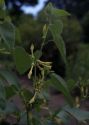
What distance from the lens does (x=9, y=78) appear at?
1.35 metres

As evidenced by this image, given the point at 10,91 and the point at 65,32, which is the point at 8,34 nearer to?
the point at 10,91

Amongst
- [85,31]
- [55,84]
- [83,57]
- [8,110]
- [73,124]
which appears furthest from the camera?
[85,31]

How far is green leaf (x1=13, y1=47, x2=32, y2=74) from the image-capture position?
122cm

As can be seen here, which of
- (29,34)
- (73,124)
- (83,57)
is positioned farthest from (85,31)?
(73,124)

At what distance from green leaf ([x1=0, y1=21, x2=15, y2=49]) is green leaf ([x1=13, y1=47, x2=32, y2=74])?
4 cm

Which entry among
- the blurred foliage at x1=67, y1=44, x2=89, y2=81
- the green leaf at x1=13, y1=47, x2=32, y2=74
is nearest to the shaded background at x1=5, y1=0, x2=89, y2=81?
the blurred foliage at x1=67, y1=44, x2=89, y2=81

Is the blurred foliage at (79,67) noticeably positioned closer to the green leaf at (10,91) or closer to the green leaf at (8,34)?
the green leaf at (10,91)

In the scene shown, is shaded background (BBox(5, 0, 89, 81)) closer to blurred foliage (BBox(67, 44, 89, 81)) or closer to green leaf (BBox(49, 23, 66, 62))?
blurred foliage (BBox(67, 44, 89, 81))

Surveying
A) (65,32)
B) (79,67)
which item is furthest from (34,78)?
(65,32)

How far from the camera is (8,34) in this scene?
3.92 ft

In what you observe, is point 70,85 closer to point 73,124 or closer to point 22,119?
point 22,119

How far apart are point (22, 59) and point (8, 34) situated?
90 millimetres

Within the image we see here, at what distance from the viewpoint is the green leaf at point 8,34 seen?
1175 millimetres

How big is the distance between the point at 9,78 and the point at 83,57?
5222 millimetres
